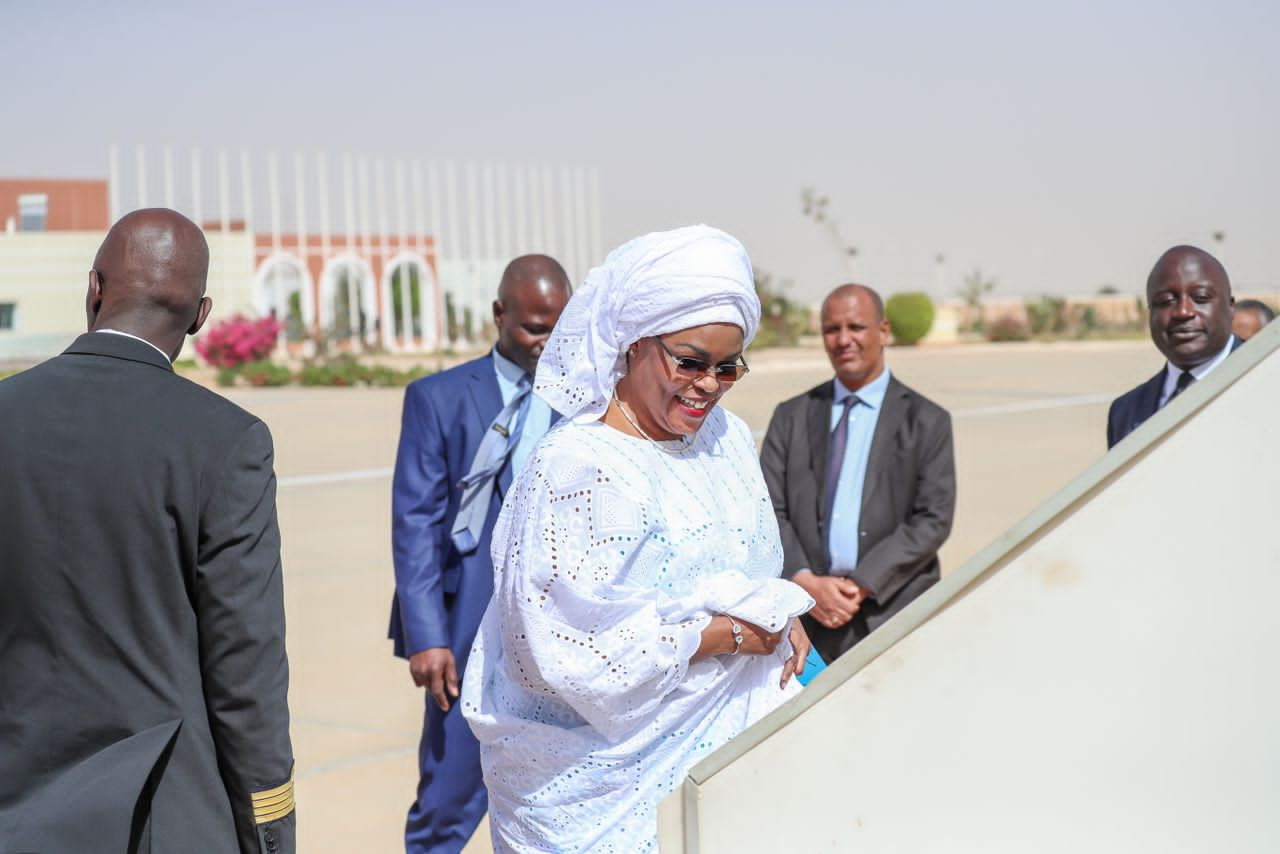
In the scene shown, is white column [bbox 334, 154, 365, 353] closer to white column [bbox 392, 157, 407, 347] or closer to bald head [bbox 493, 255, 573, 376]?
white column [bbox 392, 157, 407, 347]

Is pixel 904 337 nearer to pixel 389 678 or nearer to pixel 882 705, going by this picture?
pixel 389 678

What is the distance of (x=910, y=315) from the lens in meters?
37.3

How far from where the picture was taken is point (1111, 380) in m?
23.8

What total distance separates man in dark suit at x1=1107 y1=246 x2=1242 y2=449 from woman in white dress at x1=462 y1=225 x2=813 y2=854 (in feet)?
5.82

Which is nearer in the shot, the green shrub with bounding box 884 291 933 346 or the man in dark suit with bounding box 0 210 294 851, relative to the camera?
the man in dark suit with bounding box 0 210 294 851

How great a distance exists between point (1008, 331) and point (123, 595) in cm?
3998

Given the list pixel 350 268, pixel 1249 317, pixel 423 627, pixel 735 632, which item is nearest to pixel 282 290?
pixel 350 268

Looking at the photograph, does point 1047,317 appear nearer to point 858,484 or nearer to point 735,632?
point 858,484

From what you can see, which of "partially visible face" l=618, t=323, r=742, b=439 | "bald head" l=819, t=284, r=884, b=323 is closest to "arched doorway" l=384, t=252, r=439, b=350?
"bald head" l=819, t=284, r=884, b=323

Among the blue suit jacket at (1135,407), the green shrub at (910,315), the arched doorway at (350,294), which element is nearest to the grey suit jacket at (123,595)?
the blue suit jacket at (1135,407)

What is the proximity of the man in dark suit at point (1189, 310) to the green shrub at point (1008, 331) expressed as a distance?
123 ft

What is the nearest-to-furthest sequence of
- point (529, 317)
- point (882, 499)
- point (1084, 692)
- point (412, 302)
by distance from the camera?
1. point (1084, 692)
2. point (529, 317)
3. point (882, 499)
4. point (412, 302)

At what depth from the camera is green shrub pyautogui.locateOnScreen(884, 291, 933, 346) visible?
37406 millimetres

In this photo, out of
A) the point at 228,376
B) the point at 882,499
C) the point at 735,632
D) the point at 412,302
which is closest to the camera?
the point at 735,632
